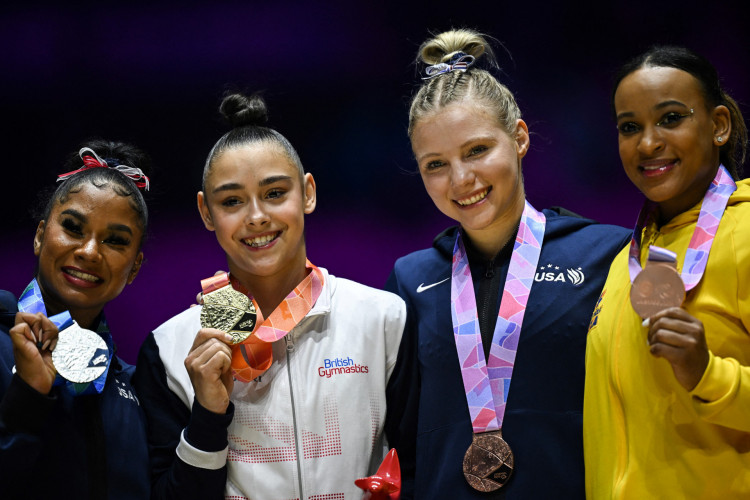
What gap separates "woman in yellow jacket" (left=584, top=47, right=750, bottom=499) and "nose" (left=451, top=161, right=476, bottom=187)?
0.51m

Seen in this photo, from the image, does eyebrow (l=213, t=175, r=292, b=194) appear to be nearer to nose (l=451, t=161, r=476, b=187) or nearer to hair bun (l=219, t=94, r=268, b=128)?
hair bun (l=219, t=94, r=268, b=128)

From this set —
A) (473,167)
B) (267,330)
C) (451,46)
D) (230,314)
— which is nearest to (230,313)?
(230,314)

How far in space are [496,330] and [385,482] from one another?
58 centimetres

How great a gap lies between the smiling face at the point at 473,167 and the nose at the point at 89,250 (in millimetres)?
1183

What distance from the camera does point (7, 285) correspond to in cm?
387

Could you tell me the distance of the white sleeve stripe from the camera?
88.4 inches

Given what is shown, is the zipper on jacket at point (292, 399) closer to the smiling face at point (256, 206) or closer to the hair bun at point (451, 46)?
the smiling face at point (256, 206)

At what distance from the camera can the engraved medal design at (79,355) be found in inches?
87.1

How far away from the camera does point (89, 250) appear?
100 inches

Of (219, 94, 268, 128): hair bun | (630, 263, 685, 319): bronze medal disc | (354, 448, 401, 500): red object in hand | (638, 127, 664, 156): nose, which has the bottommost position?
(354, 448, 401, 500): red object in hand

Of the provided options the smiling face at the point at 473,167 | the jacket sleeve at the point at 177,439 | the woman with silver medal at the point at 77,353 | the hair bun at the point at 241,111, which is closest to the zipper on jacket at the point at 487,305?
the smiling face at the point at 473,167

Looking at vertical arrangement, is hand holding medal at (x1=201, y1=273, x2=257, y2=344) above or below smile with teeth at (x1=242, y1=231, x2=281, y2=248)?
below

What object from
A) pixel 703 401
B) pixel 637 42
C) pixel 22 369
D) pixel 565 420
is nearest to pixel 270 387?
pixel 22 369

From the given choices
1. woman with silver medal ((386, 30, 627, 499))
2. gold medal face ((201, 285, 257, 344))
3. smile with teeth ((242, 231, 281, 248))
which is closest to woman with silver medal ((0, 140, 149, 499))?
gold medal face ((201, 285, 257, 344))
